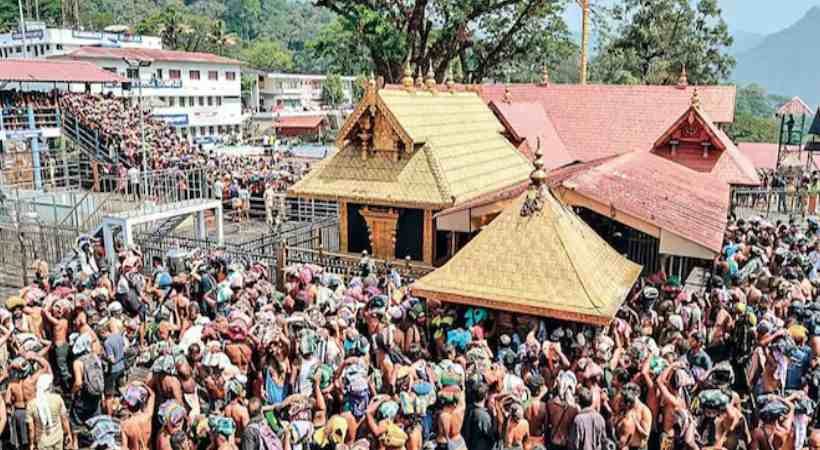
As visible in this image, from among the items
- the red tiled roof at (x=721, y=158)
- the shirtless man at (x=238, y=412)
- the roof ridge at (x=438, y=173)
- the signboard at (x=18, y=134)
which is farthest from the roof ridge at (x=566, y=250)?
the signboard at (x=18, y=134)

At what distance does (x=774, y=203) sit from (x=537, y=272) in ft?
69.7

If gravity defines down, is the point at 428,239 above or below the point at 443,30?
below

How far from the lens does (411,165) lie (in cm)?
1683

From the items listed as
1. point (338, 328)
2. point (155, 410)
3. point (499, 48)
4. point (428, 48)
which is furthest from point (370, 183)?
point (499, 48)

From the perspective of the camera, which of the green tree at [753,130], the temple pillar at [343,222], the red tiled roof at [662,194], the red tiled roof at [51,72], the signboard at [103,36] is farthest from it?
the green tree at [753,130]

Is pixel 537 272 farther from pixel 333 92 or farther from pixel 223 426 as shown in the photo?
pixel 333 92

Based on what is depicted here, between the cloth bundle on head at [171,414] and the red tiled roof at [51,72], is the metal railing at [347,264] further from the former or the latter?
the red tiled roof at [51,72]

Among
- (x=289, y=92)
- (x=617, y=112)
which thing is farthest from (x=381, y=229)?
(x=289, y=92)

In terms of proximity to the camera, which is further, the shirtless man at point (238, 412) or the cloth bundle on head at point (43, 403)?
the cloth bundle on head at point (43, 403)

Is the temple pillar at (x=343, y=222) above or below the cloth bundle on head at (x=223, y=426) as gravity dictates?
above

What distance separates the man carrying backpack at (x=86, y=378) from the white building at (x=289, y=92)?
236 feet

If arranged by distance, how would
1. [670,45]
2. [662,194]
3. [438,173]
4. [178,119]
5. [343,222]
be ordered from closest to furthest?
[662,194], [438,173], [343,222], [670,45], [178,119]

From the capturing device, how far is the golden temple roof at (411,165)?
16.4 metres

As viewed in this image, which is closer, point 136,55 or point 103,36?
point 136,55
